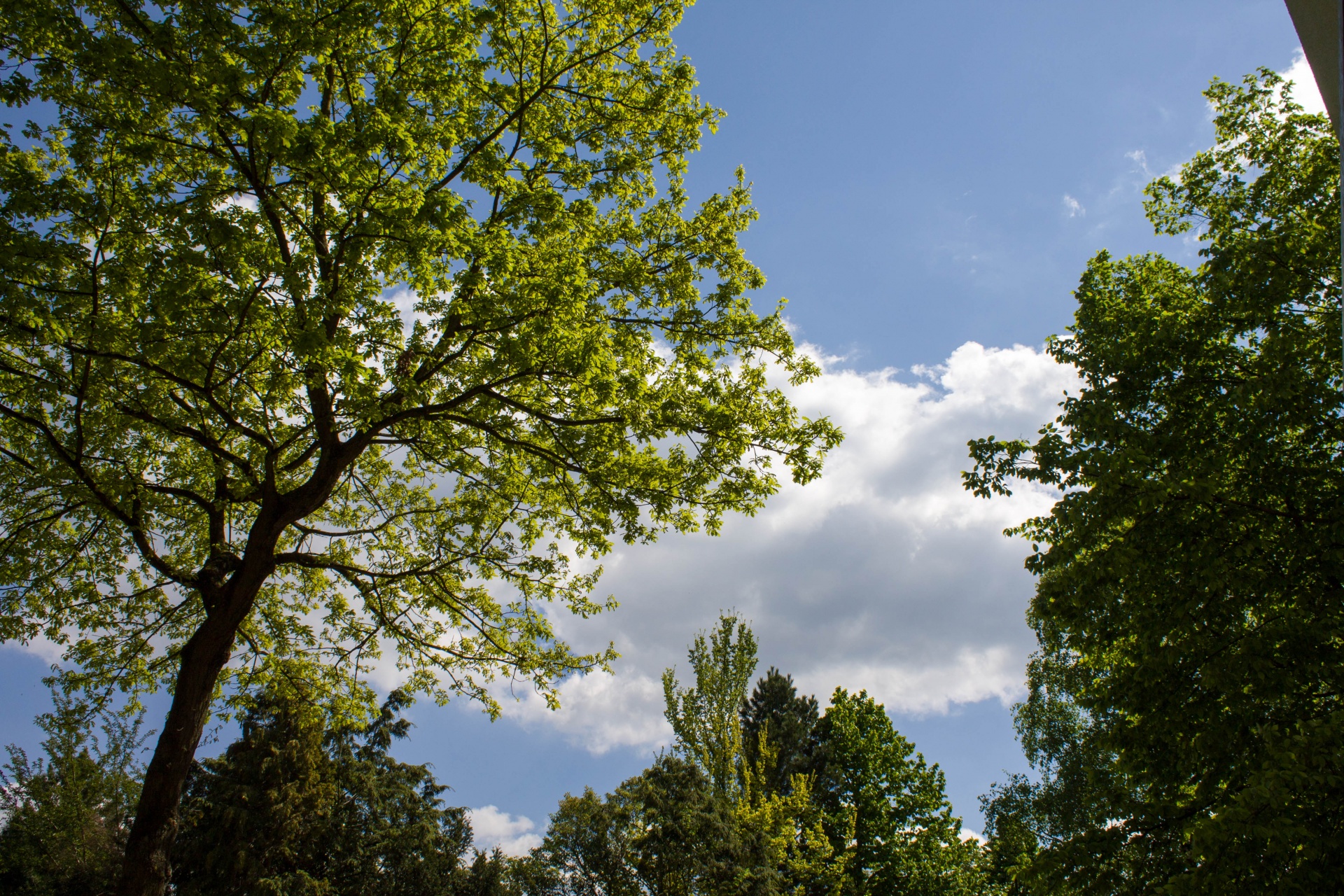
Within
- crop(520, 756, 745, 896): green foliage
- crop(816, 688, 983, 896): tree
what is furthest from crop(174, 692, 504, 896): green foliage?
crop(816, 688, 983, 896): tree

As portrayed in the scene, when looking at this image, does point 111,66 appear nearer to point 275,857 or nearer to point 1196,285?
point 1196,285

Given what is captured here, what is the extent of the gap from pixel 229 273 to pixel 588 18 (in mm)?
6333

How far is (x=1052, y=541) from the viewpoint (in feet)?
38.0

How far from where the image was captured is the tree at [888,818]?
2148 cm

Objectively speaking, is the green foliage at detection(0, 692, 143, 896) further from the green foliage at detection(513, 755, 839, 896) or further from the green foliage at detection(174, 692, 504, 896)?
the green foliage at detection(513, 755, 839, 896)

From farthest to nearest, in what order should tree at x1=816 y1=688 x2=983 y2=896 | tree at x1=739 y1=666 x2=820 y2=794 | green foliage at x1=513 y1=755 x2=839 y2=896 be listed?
tree at x1=739 y1=666 x2=820 y2=794, tree at x1=816 y1=688 x2=983 y2=896, green foliage at x1=513 y1=755 x2=839 y2=896

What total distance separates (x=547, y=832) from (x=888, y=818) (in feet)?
38.0

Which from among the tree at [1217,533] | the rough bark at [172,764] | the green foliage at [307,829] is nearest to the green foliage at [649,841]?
the green foliage at [307,829]

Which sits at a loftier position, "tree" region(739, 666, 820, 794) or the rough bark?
"tree" region(739, 666, 820, 794)

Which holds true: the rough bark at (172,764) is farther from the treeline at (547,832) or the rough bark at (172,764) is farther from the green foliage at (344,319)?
the treeline at (547,832)

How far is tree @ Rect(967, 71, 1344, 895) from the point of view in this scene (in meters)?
8.45

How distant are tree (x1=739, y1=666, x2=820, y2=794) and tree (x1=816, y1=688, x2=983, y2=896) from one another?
29.1ft

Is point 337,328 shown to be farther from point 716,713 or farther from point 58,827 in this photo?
point 58,827

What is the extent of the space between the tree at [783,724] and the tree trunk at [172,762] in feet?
90.5
